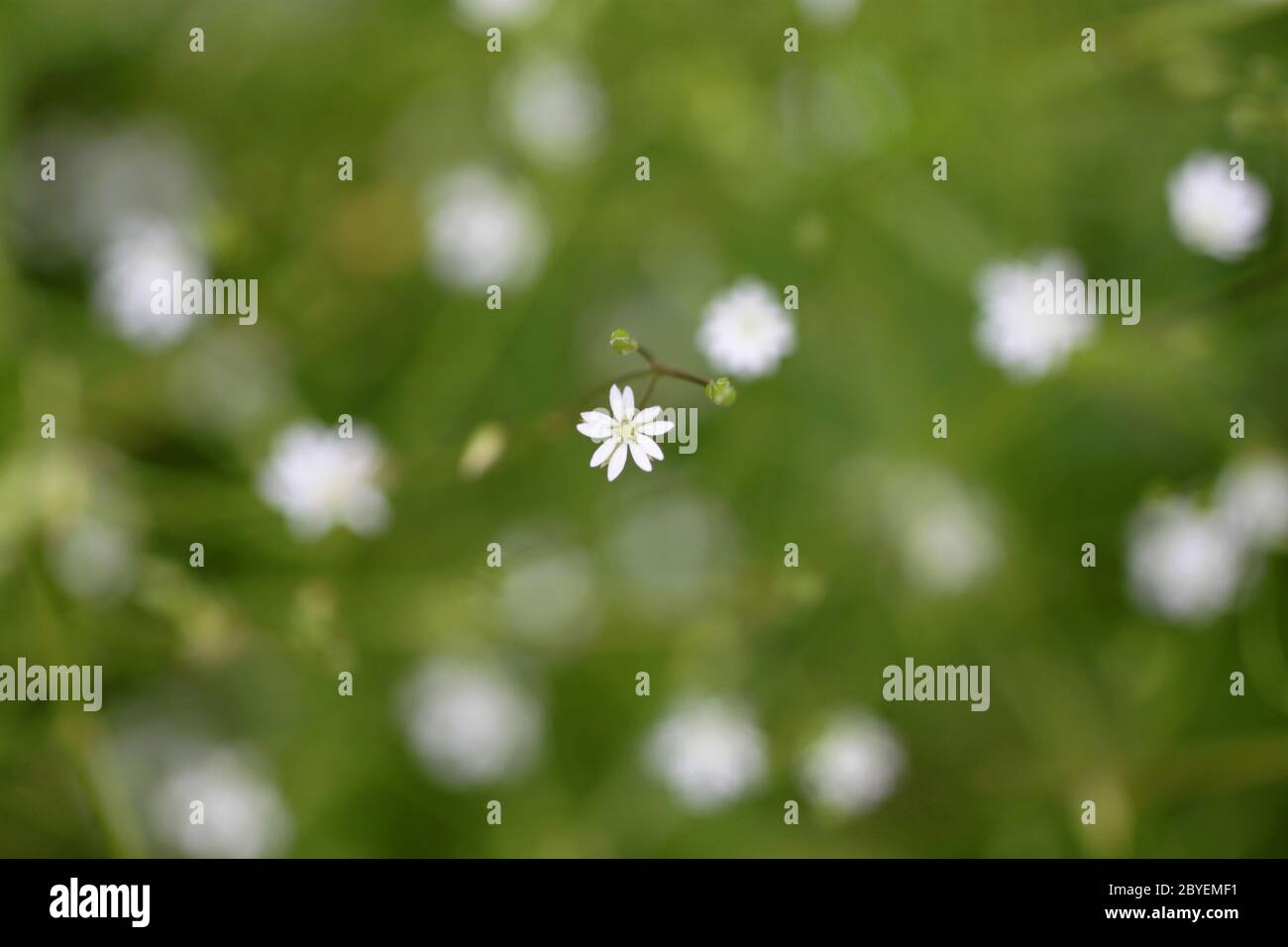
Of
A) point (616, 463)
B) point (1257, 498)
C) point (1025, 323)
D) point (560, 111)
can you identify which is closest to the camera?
point (616, 463)

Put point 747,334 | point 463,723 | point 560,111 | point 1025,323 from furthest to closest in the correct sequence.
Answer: point 463,723 < point 560,111 < point 1025,323 < point 747,334

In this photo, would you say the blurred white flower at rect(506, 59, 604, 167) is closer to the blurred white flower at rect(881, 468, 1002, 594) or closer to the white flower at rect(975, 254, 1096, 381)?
the white flower at rect(975, 254, 1096, 381)

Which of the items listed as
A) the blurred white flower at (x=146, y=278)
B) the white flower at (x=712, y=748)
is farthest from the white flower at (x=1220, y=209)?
the blurred white flower at (x=146, y=278)

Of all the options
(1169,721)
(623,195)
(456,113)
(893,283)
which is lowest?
(1169,721)

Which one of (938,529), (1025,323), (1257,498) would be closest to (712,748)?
(938,529)

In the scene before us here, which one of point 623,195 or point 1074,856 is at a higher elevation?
point 623,195

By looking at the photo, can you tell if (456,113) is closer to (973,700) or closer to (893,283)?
(893,283)

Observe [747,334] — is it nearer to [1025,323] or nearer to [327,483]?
[1025,323]
